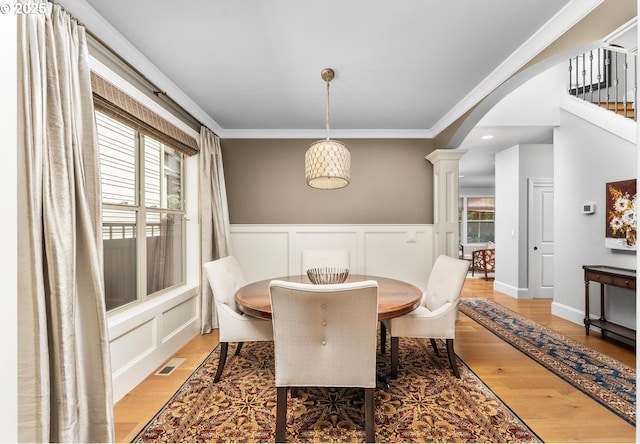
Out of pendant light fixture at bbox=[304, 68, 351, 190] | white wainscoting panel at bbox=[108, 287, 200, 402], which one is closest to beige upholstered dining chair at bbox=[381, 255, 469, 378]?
pendant light fixture at bbox=[304, 68, 351, 190]

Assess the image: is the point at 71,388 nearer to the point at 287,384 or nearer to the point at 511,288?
the point at 287,384

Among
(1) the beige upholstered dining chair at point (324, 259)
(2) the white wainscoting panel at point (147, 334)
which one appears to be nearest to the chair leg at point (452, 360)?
(1) the beige upholstered dining chair at point (324, 259)

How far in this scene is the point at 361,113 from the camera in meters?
3.46

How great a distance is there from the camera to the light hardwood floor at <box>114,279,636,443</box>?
1804 millimetres

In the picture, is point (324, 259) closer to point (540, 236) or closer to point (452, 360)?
point (452, 360)

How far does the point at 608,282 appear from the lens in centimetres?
309

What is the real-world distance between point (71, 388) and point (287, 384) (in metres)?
1.00

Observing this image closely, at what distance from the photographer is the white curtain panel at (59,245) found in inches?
50.5

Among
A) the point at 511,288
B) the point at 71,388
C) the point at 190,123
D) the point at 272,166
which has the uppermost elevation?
the point at 190,123

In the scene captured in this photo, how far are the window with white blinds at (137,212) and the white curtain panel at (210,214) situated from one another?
267 mm

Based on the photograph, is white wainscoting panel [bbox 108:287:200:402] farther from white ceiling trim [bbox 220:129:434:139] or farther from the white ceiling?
white ceiling trim [bbox 220:129:434:139]

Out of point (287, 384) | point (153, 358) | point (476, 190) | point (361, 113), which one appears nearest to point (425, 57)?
point (361, 113)

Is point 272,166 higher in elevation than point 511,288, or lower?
higher

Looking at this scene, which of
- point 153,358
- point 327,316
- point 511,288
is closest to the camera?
point 327,316
